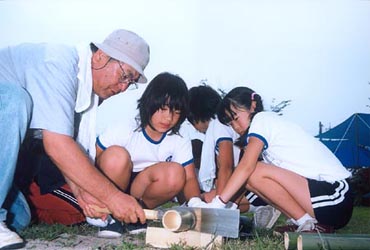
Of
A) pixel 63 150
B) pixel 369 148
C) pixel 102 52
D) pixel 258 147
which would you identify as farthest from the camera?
pixel 369 148

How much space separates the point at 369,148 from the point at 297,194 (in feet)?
28.5

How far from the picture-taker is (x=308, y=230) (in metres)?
2.94

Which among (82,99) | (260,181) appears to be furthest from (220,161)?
(82,99)

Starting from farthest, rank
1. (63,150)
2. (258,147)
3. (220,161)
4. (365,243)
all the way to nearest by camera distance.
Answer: (220,161), (258,147), (63,150), (365,243)

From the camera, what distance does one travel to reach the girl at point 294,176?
305 centimetres

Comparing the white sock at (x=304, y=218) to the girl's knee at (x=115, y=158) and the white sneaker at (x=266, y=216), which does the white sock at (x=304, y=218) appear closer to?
the white sneaker at (x=266, y=216)

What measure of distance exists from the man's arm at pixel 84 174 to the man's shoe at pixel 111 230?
0.45 m

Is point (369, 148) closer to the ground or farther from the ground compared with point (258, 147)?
closer to the ground

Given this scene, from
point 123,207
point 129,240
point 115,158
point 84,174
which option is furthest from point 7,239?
point 115,158

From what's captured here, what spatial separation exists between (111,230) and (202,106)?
184 centimetres

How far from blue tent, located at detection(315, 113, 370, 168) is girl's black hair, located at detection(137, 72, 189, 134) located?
342 inches

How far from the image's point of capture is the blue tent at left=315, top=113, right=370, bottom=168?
11.2 m

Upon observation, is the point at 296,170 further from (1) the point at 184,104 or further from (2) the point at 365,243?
(2) the point at 365,243

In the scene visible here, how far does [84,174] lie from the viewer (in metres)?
2.28
